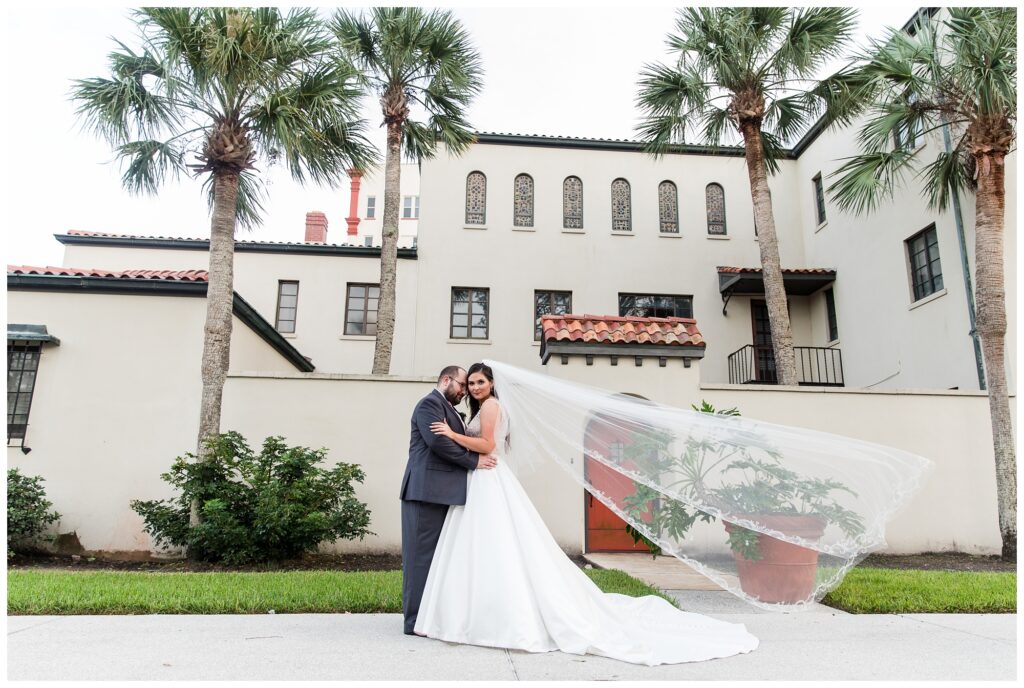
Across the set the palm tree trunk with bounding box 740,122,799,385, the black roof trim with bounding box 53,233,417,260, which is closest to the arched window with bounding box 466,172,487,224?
the black roof trim with bounding box 53,233,417,260

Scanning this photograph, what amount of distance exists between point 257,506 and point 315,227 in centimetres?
1513

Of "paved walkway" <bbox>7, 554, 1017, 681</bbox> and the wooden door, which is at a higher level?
the wooden door

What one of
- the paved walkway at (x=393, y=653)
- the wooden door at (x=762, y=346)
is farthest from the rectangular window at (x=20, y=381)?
the wooden door at (x=762, y=346)

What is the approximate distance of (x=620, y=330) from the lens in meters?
10.4

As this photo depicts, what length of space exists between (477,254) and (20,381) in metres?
10.9

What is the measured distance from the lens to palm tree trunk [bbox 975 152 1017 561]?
9969mm

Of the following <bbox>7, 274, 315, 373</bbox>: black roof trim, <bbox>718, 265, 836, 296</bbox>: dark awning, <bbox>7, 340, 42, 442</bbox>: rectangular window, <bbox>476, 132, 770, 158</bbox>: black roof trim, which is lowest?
<bbox>7, 340, 42, 442</bbox>: rectangular window

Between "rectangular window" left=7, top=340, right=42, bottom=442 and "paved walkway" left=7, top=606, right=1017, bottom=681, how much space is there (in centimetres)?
657

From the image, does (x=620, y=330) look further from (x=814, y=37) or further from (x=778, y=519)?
(x=814, y=37)

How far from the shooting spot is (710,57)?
13.1 m

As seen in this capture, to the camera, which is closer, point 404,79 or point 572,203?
point 404,79

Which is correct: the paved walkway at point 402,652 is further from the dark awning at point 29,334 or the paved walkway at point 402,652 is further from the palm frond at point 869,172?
the palm frond at point 869,172

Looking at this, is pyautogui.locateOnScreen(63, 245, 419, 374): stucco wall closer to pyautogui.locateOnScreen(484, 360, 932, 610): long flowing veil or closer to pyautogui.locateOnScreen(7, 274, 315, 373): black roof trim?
pyautogui.locateOnScreen(7, 274, 315, 373): black roof trim

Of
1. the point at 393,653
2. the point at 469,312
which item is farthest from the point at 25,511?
the point at 469,312
